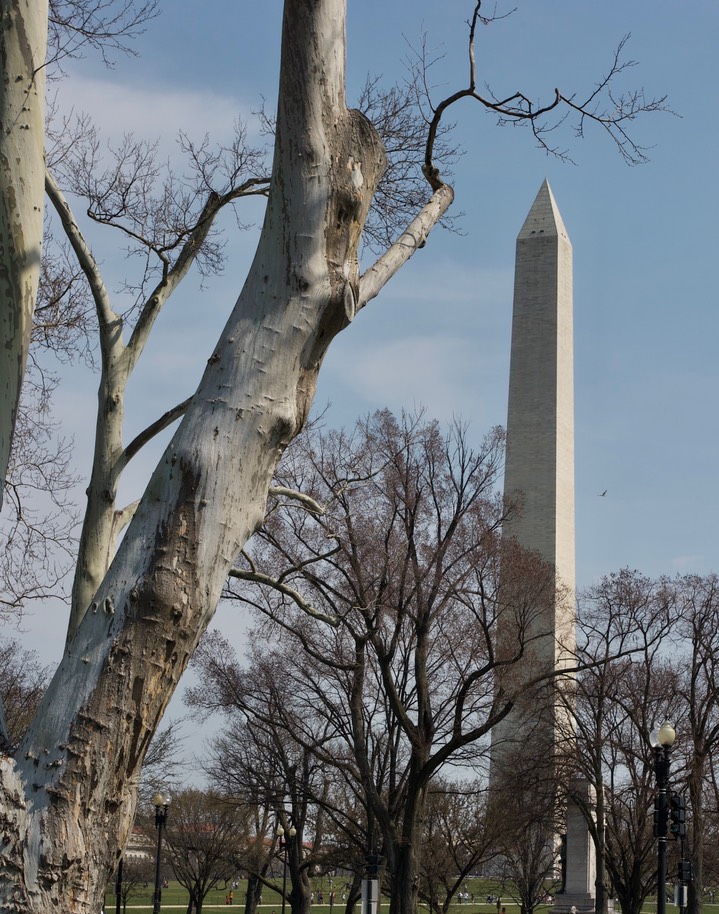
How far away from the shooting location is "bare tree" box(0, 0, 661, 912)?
3.43m

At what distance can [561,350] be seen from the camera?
149 feet

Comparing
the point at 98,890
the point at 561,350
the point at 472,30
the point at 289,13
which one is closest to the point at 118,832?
the point at 98,890

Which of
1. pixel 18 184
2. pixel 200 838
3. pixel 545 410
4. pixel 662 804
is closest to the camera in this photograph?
pixel 18 184

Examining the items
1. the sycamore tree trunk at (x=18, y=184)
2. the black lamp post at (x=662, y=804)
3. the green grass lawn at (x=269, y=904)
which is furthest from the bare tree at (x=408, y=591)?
the green grass lawn at (x=269, y=904)

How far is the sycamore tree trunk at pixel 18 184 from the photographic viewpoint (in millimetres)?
4031

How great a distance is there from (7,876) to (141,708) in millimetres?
564

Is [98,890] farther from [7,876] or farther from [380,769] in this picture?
[380,769]

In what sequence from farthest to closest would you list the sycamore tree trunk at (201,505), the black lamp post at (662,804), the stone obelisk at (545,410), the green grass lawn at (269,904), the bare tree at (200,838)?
the green grass lawn at (269,904)
the bare tree at (200,838)
the stone obelisk at (545,410)
the black lamp post at (662,804)
the sycamore tree trunk at (201,505)

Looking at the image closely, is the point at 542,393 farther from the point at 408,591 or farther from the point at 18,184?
the point at 18,184

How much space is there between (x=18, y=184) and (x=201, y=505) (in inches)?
53.3

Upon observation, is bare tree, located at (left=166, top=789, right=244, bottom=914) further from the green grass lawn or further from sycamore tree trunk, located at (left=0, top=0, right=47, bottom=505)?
sycamore tree trunk, located at (left=0, top=0, right=47, bottom=505)

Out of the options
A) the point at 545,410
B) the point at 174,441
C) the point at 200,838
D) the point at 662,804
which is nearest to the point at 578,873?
the point at 200,838

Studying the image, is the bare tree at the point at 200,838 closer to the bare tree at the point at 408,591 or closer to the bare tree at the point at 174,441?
the bare tree at the point at 408,591

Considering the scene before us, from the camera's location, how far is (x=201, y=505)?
143 inches
